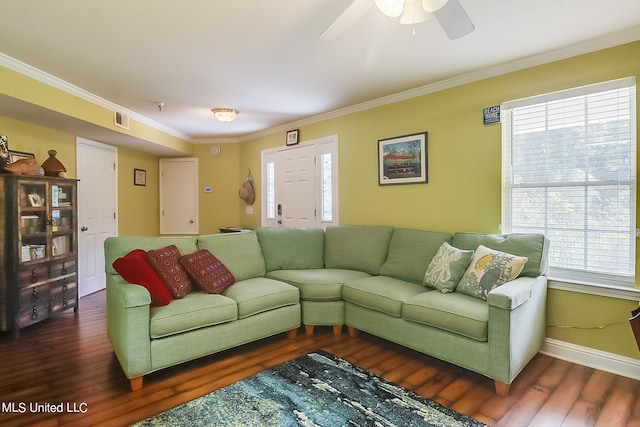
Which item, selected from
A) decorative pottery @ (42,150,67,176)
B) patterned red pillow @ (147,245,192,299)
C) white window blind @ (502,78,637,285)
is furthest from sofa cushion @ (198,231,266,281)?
white window blind @ (502,78,637,285)

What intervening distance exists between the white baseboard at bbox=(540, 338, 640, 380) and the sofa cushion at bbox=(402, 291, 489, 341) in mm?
816

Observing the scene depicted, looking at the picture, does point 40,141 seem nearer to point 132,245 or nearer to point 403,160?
point 132,245

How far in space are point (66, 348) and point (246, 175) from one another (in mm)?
3488

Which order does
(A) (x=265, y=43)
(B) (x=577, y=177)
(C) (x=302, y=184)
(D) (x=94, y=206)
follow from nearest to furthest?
(A) (x=265, y=43) < (B) (x=577, y=177) < (D) (x=94, y=206) < (C) (x=302, y=184)

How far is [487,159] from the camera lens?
2996mm

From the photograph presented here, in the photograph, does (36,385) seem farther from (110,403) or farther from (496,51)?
(496,51)

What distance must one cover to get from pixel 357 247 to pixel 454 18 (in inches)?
93.5

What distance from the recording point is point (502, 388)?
6.85 feet

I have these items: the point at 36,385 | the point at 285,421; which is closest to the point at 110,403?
the point at 36,385

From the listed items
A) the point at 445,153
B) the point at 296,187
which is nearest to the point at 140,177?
the point at 296,187

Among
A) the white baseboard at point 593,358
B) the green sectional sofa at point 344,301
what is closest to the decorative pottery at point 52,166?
the green sectional sofa at point 344,301

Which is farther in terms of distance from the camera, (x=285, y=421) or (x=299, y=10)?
(x=299, y=10)

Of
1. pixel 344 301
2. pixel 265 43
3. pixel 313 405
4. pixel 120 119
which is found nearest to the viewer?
pixel 313 405

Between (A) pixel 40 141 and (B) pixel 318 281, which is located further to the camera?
(A) pixel 40 141
